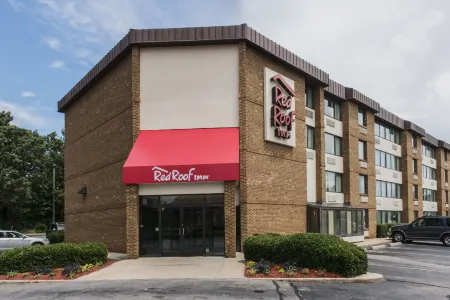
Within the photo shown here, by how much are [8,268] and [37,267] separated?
3.27 ft

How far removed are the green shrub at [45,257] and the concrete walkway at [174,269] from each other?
0.95 metres

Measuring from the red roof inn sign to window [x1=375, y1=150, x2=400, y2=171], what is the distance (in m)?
16.7

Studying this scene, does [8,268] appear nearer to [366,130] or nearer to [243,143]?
[243,143]

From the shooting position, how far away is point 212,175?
59.5ft

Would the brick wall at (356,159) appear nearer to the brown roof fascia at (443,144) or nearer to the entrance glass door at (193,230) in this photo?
the entrance glass door at (193,230)

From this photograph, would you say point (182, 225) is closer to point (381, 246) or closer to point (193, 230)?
point (193, 230)

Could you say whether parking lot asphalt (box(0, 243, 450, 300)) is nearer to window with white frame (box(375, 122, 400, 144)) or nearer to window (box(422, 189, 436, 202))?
window with white frame (box(375, 122, 400, 144))

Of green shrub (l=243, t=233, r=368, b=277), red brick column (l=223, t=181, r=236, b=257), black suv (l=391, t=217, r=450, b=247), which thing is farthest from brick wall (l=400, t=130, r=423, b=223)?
green shrub (l=243, t=233, r=368, b=277)

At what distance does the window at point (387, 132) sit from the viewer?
120 ft

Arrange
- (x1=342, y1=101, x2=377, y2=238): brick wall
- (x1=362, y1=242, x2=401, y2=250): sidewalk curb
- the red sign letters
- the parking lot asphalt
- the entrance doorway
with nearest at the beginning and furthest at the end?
the parking lot asphalt
the entrance doorway
the red sign letters
(x1=362, y1=242, x2=401, y2=250): sidewalk curb
(x1=342, y1=101, x2=377, y2=238): brick wall

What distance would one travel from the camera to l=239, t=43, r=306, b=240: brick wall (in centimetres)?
1942

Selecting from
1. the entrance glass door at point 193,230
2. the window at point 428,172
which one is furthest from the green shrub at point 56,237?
the window at point 428,172

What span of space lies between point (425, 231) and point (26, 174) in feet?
157

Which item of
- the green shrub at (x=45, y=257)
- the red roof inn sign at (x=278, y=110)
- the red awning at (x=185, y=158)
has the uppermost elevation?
the red roof inn sign at (x=278, y=110)
